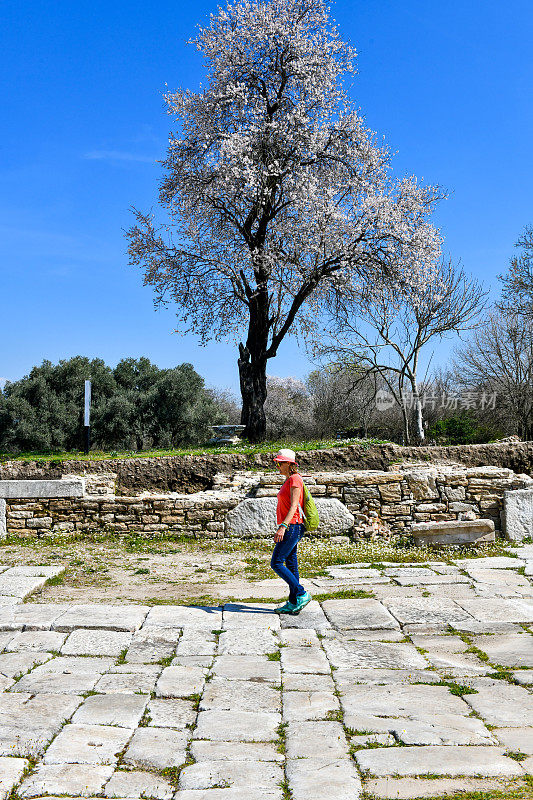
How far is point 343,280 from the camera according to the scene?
53.3 ft

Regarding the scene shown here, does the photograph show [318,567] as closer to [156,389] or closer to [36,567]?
[36,567]

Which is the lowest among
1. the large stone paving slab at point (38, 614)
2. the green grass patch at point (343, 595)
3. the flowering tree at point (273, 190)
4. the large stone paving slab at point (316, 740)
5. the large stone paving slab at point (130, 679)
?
the large stone paving slab at point (316, 740)

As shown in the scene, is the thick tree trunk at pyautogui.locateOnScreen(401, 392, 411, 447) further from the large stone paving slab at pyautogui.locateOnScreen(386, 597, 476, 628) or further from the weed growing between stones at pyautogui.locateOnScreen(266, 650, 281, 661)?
the weed growing between stones at pyautogui.locateOnScreen(266, 650, 281, 661)

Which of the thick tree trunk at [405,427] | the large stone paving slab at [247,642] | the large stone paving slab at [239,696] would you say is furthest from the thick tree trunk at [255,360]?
the large stone paving slab at [239,696]

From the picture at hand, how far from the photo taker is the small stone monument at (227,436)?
1516 cm

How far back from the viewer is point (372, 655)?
5434mm

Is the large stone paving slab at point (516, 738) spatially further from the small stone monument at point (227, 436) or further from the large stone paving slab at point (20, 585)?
the small stone monument at point (227, 436)

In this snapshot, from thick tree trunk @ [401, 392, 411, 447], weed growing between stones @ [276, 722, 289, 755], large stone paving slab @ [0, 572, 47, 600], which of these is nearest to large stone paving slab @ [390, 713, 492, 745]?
weed growing between stones @ [276, 722, 289, 755]

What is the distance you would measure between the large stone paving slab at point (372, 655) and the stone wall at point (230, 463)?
531cm

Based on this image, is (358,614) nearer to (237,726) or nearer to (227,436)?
(237,726)

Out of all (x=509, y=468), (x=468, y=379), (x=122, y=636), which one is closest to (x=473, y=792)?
(x=122, y=636)

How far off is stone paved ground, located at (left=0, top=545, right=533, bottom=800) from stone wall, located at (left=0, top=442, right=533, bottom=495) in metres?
3.65

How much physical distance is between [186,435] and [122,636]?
1688cm

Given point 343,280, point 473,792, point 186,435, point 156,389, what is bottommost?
point 473,792
